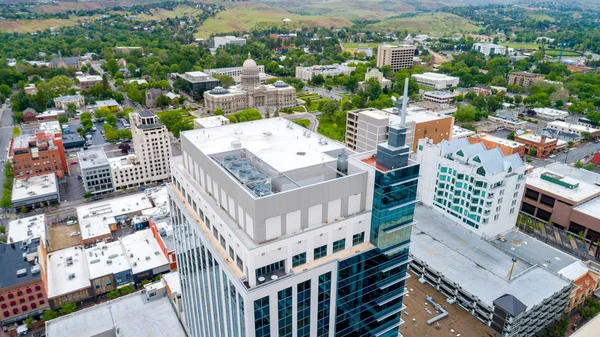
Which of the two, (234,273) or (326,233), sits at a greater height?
(326,233)

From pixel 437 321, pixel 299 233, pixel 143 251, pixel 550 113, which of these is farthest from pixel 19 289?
pixel 550 113

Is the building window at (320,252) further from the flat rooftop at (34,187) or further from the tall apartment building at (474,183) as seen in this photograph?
the flat rooftop at (34,187)

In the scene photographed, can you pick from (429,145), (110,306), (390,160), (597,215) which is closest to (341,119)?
(429,145)

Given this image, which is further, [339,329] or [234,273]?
[339,329]

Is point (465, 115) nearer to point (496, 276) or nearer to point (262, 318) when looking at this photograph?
point (496, 276)

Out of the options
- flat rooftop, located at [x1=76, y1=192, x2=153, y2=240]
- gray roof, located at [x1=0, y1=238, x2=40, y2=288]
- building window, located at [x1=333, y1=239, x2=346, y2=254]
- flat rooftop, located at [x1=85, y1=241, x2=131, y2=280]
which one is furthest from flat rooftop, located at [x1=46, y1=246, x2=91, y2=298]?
building window, located at [x1=333, y1=239, x2=346, y2=254]

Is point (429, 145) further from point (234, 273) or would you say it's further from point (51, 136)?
point (51, 136)

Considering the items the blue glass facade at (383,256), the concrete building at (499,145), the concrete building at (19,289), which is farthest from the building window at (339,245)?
the concrete building at (499,145)
